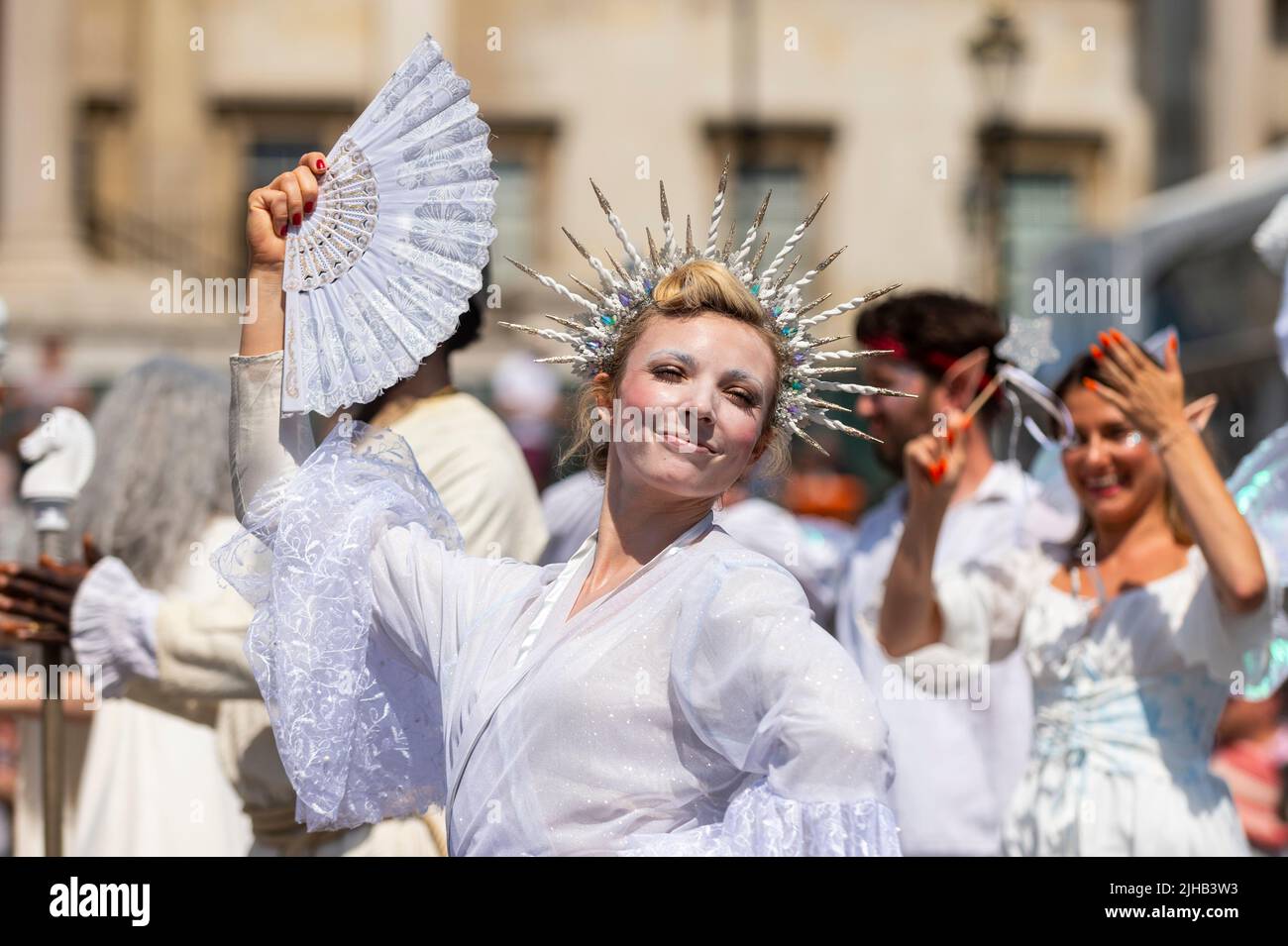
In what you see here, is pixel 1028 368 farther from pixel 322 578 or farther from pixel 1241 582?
pixel 322 578

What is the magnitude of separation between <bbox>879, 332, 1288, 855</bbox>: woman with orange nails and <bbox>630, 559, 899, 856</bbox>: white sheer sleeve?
1.32 m

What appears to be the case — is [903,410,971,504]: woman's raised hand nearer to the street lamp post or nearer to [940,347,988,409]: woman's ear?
[940,347,988,409]: woman's ear

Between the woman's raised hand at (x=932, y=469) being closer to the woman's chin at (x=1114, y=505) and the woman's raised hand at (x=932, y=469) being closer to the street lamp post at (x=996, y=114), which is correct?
the woman's chin at (x=1114, y=505)

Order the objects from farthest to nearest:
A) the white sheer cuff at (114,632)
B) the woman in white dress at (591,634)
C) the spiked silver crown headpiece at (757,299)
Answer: the white sheer cuff at (114,632) < the spiked silver crown headpiece at (757,299) < the woman in white dress at (591,634)

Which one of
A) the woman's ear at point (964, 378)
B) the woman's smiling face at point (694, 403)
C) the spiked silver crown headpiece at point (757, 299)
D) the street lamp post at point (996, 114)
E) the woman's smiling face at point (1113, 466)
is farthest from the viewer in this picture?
the street lamp post at point (996, 114)

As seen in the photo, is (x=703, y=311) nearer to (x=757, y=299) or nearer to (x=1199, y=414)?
(x=757, y=299)

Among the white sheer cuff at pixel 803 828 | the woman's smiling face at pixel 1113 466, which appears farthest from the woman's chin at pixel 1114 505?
the white sheer cuff at pixel 803 828

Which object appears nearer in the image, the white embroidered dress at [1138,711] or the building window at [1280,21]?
the white embroidered dress at [1138,711]

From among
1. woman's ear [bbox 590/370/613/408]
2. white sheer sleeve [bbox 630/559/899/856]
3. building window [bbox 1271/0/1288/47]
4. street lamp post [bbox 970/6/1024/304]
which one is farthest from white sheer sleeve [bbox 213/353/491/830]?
building window [bbox 1271/0/1288/47]

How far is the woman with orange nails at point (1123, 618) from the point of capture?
10.8ft

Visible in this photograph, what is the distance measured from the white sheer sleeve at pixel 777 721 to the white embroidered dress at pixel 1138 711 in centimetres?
147

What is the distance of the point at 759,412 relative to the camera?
7.91 feet

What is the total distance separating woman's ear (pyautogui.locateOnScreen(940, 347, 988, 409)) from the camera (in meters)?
4.20
